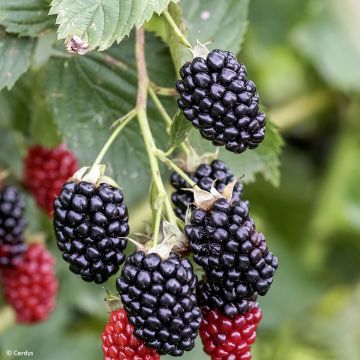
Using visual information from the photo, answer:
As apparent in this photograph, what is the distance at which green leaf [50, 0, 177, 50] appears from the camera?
60.6 inches

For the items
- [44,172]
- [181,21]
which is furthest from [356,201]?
[181,21]

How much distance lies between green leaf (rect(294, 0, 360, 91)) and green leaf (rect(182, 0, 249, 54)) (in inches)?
51.0

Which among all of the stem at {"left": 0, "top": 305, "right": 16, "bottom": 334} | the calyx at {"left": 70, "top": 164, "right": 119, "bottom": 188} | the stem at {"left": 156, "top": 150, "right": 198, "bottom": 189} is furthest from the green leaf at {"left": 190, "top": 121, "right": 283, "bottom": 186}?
the stem at {"left": 0, "top": 305, "right": 16, "bottom": 334}

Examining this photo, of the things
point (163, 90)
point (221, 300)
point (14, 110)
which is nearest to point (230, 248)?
point (221, 300)

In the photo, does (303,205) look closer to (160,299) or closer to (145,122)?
(145,122)

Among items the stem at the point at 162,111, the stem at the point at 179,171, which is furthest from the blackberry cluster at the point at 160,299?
the stem at the point at 162,111

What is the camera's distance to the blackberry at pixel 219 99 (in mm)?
1428

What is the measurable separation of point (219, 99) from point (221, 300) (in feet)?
1.28

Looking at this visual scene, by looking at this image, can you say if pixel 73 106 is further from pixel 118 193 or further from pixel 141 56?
pixel 118 193

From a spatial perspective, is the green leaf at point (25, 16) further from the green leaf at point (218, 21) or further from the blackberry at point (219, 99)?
the blackberry at point (219, 99)

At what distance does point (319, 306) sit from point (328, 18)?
4.03 ft

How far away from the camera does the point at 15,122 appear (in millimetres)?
2268

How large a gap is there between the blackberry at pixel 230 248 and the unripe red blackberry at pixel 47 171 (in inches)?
32.8

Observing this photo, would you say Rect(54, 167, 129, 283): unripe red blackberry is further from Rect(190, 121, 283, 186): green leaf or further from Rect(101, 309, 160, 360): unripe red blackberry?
Rect(190, 121, 283, 186): green leaf
